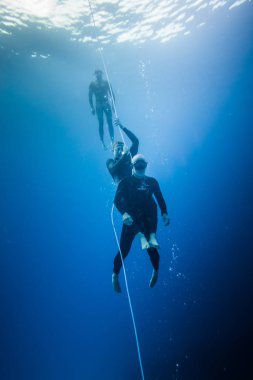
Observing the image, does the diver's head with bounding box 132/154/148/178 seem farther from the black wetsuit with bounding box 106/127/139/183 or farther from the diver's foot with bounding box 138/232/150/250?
the diver's foot with bounding box 138/232/150/250

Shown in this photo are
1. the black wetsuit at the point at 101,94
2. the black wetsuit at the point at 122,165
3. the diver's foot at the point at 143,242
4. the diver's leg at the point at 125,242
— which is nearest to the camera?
the diver's foot at the point at 143,242

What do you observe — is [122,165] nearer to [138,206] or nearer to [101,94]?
[138,206]

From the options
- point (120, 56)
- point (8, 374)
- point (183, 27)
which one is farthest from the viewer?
point (8, 374)

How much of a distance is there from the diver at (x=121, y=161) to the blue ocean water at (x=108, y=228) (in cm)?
994

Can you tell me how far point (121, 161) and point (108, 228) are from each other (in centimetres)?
2153

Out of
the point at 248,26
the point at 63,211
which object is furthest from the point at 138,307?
the point at 248,26

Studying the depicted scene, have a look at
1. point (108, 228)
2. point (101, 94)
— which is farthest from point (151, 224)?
point (108, 228)

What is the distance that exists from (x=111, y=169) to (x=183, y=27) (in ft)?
46.5

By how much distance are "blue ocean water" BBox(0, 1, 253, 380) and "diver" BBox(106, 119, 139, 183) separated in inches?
391

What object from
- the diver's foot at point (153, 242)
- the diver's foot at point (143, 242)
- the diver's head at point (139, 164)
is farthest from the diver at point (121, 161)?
the diver's foot at point (153, 242)

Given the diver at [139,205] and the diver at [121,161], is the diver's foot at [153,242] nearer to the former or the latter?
the diver at [139,205]

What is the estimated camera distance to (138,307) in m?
20.5

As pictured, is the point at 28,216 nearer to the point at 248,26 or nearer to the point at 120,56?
the point at 120,56

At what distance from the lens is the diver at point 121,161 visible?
495 centimetres
